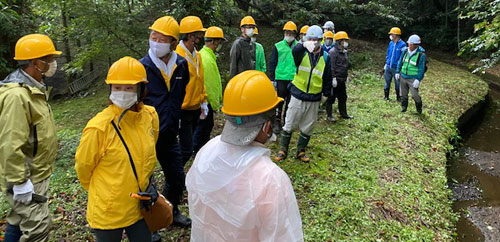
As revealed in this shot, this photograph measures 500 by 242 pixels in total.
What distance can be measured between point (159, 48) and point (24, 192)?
5.79 feet

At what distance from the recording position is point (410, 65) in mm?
8602

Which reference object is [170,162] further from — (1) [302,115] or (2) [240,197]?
(1) [302,115]

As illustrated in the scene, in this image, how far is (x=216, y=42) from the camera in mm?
5246

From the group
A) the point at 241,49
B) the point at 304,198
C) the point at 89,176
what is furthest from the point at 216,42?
the point at 89,176

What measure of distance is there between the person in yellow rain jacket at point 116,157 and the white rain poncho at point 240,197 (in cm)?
67

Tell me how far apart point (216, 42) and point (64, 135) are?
4368 millimetres

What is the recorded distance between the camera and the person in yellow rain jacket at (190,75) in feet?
13.8

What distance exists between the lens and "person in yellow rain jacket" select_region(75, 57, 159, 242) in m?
Result: 2.30

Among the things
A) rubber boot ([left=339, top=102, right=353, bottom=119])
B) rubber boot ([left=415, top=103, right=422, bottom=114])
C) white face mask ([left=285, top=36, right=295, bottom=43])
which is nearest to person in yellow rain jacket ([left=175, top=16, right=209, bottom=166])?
white face mask ([left=285, top=36, right=295, bottom=43])

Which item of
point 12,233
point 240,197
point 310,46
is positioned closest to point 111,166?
point 240,197

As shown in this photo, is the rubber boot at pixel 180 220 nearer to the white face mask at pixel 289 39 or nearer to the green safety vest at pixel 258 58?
the green safety vest at pixel 258 58

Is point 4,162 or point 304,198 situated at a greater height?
point 4,162

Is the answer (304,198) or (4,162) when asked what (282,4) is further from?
(4,162)

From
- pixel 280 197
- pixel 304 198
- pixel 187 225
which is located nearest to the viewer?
pixel 280 197
